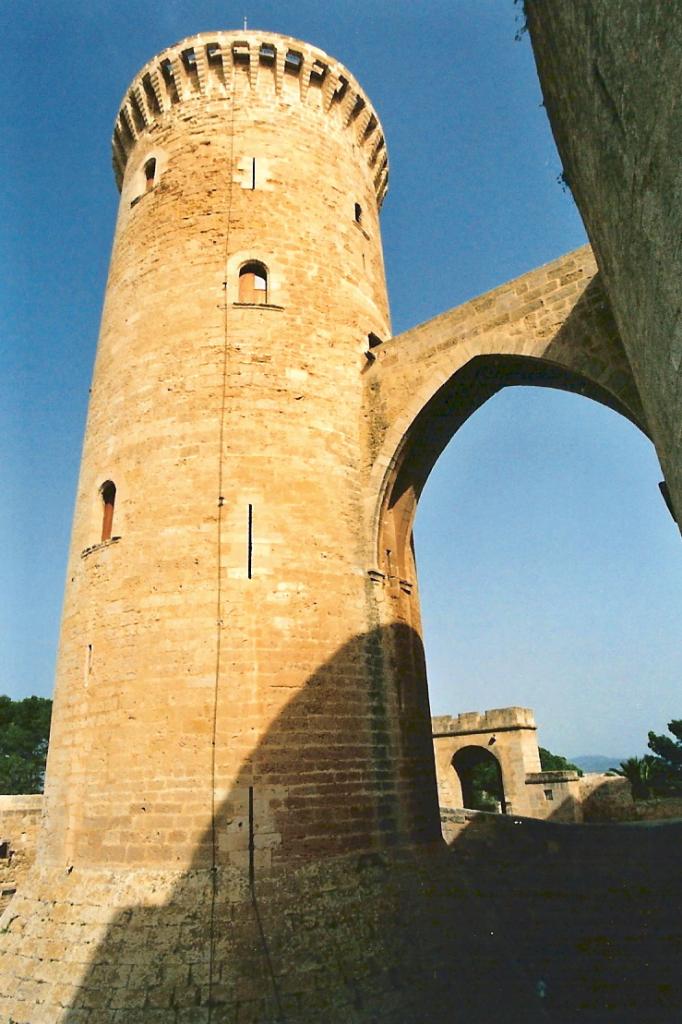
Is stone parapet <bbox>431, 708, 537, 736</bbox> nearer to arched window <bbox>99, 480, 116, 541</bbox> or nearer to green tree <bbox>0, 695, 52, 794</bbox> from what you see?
arched window <bbox>99, 480, 116, 541</bbox>

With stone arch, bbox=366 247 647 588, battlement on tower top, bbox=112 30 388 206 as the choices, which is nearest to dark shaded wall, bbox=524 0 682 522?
stone arch, bbox=366 247 647 588

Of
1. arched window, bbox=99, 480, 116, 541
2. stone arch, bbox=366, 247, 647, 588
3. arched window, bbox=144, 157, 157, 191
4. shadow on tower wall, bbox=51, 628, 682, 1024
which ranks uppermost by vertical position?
arched window, bbox=144, 157, 157, 191

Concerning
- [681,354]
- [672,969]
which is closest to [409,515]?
[672,969]

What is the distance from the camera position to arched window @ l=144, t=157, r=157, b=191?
33.8ft

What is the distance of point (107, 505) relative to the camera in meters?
8.56

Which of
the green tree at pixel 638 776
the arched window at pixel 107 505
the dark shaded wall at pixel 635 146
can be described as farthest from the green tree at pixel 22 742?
the dark shaded wall at pixel 635 146

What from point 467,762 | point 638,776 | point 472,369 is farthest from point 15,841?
point 638,776

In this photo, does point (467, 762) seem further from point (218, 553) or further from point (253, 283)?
point (253, 283)

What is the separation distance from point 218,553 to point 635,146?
5.70 metres

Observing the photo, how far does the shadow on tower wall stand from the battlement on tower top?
9.00 m

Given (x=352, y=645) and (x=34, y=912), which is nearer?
(x=34, y=912)

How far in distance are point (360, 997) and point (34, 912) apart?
338 centimetres

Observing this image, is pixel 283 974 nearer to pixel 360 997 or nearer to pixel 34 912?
pixel 360 997

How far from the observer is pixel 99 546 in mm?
8094
